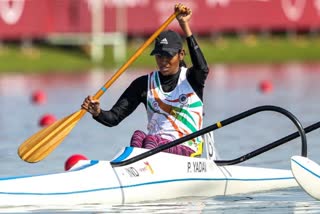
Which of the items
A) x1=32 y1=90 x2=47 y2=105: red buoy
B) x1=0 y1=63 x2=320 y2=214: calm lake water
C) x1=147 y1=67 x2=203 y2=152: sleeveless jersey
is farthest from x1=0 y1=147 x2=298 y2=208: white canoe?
x1=32 y1=90 x2=47 y2=105: red buoy

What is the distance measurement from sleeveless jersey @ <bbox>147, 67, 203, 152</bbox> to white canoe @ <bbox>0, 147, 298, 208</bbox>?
20.4 inches

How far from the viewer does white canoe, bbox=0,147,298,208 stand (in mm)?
12195

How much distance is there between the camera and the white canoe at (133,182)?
12.2m

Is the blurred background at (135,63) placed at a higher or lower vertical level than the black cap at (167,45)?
higher

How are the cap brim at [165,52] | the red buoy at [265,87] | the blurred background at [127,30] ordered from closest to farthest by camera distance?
the cap brim at [165,52] < the red buoy at [265,87] < the blurred background at [127,30]

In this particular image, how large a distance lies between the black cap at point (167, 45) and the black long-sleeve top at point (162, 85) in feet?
0.42

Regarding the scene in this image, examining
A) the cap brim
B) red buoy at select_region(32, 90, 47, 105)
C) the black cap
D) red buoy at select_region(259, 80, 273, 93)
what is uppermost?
red buoy at select_region(259, 80, 273, 93)

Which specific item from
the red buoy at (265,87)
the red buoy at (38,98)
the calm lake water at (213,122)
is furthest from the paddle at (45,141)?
the red buoy at (265,87)

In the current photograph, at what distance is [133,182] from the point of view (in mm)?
12648

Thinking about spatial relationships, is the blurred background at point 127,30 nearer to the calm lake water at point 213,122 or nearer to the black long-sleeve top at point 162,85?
the calm lake water at point 213,122

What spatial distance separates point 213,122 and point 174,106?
8.17 metres

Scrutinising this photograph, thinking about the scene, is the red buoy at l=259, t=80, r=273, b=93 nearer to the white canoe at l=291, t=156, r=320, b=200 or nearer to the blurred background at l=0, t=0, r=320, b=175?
the blurred background at l=0, t=0, r=320, b=175

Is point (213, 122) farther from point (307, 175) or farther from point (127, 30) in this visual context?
point (127, 30)

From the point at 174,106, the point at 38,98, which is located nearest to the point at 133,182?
the point at 174,106
